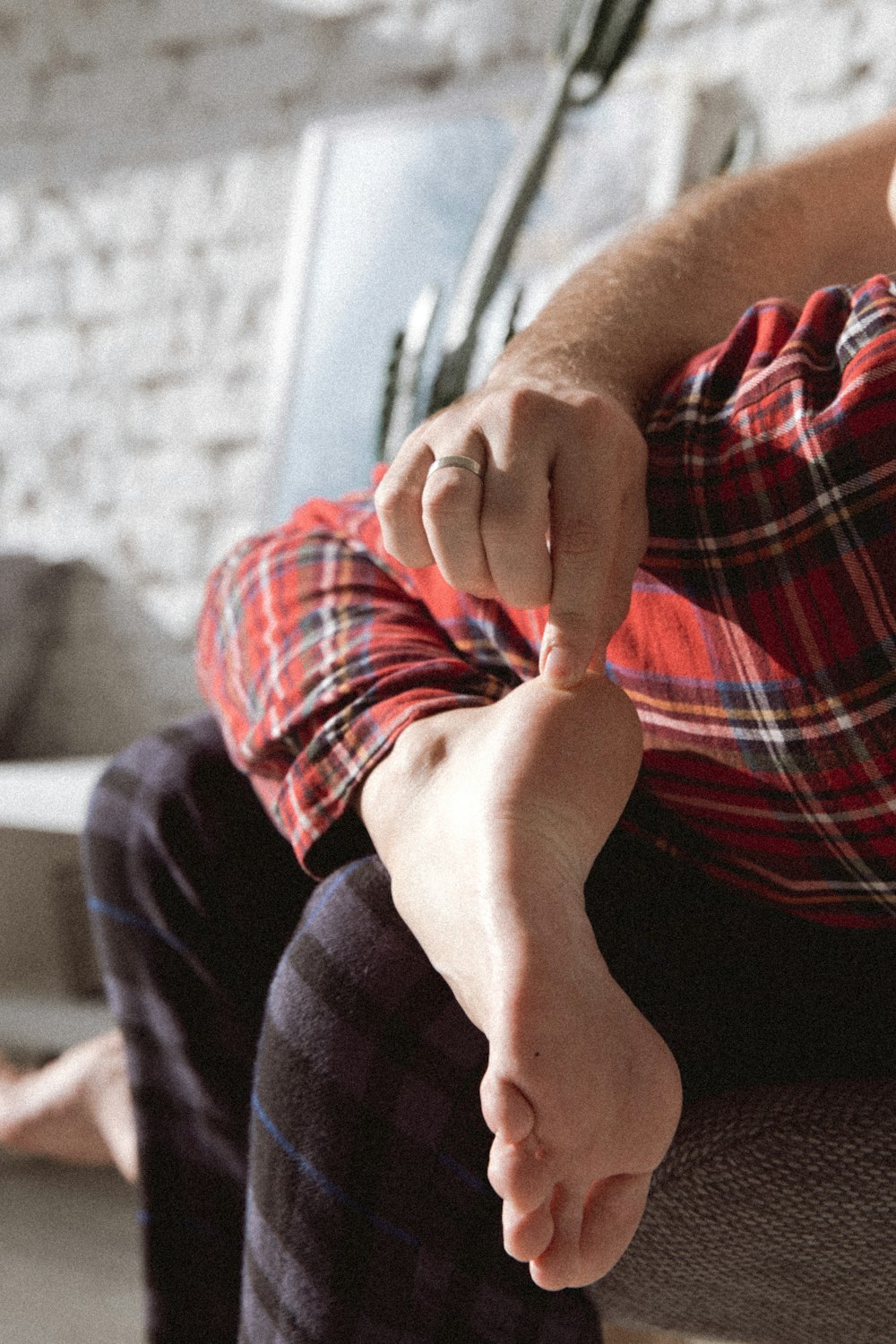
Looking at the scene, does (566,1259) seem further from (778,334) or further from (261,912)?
(261,912)

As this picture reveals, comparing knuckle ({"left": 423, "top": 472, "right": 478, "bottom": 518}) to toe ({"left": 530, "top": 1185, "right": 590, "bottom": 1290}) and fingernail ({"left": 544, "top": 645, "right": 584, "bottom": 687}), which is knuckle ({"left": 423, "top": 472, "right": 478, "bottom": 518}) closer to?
fingernail ({"left": 544, "top": 645, "right": 584, "bottom": 687})

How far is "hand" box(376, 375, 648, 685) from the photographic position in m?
0.42

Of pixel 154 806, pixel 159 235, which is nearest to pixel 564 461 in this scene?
pixel 154 806

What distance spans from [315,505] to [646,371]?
0.91 ft

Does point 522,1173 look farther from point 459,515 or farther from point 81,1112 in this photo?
point 81,1112

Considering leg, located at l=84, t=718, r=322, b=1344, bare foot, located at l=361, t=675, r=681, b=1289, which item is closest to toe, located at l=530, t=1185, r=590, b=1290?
bare foot, located at l=361, t=675, r=681, b=1289

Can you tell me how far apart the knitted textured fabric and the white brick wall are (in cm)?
168

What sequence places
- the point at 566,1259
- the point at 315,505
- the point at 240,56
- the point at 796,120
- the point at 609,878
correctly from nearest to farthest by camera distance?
the point at 566,1259, the point at 609,878, the point at 315,505, the point at 796,120, the point at 240,56

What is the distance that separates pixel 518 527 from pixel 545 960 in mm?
153

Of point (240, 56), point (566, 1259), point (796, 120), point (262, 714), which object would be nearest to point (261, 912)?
point (262, 714)

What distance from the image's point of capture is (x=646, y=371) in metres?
0.53

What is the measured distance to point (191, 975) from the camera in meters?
0.79

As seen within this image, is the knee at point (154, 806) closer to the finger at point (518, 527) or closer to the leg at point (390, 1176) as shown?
the leg at point (390, 1176)

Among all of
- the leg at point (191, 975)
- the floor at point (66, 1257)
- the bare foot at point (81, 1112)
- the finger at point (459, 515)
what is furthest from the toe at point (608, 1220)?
the floor at point (66, 1257)
